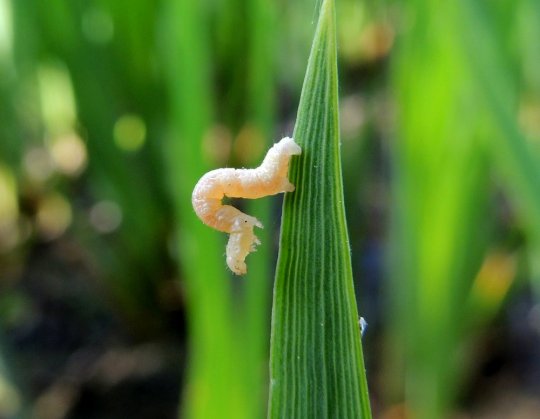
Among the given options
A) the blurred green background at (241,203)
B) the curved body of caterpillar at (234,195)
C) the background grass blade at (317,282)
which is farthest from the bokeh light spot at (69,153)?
the background grass blade at (317,282)

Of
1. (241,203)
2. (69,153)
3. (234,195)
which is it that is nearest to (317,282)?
(234,195)

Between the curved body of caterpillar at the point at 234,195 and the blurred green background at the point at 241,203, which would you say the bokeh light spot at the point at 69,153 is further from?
the curved body of caterpillar at the point at 234,195

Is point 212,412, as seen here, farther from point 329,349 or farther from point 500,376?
point 500,376

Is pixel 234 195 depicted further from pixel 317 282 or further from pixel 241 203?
pixel 241 203

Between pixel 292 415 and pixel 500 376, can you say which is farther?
pixel 500 376

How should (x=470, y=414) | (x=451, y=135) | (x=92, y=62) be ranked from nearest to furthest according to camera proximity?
1. (x=451, y=135)
2. (x=470, y=414)
3. (x=92, y=62)

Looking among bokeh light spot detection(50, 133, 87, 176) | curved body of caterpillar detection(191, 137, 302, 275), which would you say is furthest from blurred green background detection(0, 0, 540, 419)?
curved body of caterpillar detection(191, 137, 302, 275)

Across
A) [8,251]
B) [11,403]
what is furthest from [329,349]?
[8,251]
